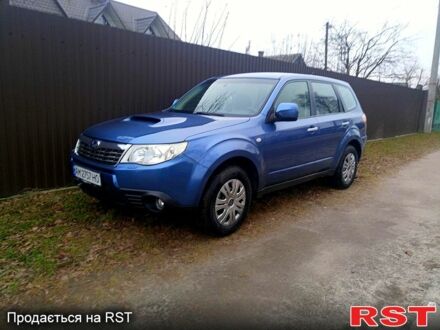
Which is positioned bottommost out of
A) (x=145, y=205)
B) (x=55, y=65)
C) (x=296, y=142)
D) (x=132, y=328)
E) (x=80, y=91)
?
(x=132, y=328)

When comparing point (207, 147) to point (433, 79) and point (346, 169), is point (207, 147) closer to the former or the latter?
point (346, 169)

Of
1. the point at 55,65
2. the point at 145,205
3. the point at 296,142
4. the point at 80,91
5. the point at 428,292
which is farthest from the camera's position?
the point at 80,91

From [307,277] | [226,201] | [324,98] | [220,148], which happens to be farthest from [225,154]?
[324,98]

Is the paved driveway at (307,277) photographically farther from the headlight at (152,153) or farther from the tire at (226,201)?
the headlight at (152,153)

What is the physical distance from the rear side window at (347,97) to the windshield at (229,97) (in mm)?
1782

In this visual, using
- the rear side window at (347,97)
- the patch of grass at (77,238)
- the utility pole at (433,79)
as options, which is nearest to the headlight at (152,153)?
the patch of grass at (77,238)

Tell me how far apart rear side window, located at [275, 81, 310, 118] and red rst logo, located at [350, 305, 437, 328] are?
2.60m

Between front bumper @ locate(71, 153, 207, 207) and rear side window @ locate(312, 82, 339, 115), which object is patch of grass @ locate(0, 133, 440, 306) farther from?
rear side window @ locate(312, 82, 339, 115)

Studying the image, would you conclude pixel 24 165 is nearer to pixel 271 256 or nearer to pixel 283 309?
pixel 271 256

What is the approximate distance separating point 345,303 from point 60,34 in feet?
15.7

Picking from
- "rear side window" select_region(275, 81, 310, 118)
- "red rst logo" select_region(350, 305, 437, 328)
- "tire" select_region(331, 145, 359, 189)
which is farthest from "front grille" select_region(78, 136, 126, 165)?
"tire" select_region(331, 145, 359, 189)

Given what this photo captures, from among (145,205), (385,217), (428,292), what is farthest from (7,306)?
(385,217)

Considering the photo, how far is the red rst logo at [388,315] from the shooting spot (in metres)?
2.60

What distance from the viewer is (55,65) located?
5035 mm
